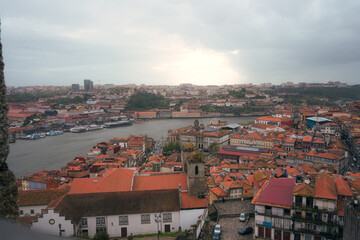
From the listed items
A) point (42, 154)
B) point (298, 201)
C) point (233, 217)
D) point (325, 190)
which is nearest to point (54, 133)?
point (42, 154)

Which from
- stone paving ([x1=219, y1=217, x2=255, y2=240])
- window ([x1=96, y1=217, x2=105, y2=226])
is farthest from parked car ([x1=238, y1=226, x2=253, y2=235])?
window ([x1=96, y1=217, x2=105, y2=226])

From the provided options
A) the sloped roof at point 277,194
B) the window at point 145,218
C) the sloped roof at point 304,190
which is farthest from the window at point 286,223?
the window at point 145,218

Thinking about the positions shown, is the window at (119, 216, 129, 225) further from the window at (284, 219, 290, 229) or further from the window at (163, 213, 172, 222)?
the window at (284, 219, 290, 229)

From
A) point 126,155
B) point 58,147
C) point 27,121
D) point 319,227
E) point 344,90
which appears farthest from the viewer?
point 344,90

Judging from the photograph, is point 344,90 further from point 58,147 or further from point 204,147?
point 58,147

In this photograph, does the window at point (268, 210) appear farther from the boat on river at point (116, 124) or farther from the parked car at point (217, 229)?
the boat on river at point (116, 124)

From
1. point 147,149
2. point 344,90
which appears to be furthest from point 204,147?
point 344,90

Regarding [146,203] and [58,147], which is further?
[58,147]
